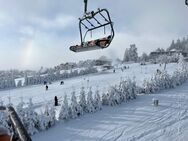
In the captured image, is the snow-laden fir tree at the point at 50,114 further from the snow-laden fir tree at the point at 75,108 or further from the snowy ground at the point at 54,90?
the snowy ground at the point at 54,90

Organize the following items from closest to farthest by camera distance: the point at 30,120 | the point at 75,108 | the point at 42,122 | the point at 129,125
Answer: the point at 30,120 → the point at 42,122 → the point at 129,125 → the point at 75,108

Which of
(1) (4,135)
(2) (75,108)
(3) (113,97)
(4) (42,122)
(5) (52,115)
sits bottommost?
(4) (42,122)

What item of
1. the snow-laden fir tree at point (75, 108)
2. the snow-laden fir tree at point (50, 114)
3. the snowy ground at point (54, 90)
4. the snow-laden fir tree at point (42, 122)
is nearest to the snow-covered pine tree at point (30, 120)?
the snow-laden fir tree at point (42, 122)

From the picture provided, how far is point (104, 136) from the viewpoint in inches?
938

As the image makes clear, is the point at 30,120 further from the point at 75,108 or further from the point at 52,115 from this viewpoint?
the point at 75,108

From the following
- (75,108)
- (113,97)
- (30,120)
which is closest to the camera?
(30,120)

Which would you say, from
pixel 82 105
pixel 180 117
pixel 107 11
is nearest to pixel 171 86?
pixel 180 117

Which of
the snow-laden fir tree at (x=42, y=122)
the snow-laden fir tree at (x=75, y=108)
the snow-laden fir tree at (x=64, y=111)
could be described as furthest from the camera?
the snow-laden fir tree at (x=75, y=108)

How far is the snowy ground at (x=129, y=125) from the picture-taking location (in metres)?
23.8

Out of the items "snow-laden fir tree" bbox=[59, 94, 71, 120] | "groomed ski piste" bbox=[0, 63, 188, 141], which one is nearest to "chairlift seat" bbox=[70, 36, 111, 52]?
"groomed ski piste" bbox=[0, 63, 188, 141]

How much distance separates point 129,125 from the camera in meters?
26.6

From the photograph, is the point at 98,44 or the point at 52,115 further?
the point at 52,115

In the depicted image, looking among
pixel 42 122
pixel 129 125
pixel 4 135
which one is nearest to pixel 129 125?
pixel 129 125

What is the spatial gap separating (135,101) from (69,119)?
997 centimetres
